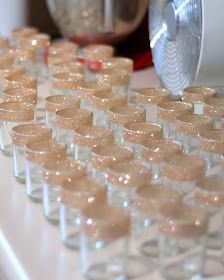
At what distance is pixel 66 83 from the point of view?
0.87 meters

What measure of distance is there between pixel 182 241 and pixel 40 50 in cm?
64

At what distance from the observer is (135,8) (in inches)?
44.6

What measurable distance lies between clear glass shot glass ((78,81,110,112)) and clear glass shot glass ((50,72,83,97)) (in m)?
0.01

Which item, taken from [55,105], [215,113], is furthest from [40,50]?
[215,113]

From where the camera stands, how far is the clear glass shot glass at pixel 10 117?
74 centimetres

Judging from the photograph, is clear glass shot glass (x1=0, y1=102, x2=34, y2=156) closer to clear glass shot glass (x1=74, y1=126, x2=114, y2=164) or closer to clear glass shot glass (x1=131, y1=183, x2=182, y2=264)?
clear glass shot glass (x1=74, y1=126, x2=114, y2=164)

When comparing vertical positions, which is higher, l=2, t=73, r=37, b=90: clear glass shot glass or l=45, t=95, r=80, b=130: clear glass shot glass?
l=2, t=73, r=37, b=90: clear glass shot glass

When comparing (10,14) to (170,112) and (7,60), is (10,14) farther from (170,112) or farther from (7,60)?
(170,112)

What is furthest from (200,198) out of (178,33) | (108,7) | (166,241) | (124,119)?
(108,7)

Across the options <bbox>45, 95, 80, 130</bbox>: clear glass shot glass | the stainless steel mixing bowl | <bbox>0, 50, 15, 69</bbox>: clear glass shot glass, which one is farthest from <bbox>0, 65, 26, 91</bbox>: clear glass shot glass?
the stainless steel mixing bowl

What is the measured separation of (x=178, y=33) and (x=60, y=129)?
0.79 feet

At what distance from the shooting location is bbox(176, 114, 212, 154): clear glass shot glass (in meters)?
0.70

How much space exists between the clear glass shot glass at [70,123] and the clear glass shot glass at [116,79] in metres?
0.14

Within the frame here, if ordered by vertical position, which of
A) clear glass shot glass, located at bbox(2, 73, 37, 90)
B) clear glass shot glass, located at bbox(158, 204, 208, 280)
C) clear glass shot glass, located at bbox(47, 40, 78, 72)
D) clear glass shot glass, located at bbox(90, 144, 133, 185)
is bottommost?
clear glass shot glass, located at bbox(158, 204, 208, 280)
